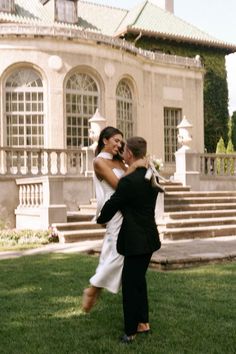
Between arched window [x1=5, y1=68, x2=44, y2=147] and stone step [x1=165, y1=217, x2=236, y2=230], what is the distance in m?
8.40

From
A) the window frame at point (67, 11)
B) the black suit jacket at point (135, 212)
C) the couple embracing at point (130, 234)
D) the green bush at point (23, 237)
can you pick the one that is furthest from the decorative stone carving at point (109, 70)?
the black suit jacket at point (135, 212)

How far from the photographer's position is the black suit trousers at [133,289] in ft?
15.6

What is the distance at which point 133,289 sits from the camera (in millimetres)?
4805

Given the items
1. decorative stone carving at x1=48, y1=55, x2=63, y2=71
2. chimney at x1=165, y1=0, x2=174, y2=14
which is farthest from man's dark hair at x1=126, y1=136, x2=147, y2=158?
chimney at x1=165, y1=0, x2=174, y2=14

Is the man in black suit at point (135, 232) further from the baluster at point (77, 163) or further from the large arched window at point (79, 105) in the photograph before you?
the large arched window at point (79, 105)

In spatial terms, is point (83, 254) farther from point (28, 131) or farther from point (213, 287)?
point (28, 131)

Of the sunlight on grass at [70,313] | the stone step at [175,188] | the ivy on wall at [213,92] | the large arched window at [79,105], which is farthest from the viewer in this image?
the ivy on wall at [213,92]

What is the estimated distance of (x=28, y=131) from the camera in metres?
20.4

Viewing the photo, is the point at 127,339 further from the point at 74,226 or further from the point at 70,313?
the point at 74,226

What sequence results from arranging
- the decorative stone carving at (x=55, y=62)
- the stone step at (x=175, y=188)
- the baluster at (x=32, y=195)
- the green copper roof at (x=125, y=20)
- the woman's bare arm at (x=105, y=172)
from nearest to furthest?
the woman's bare arm at (x=105, y=172)
the baluster at (x=32, y=195)
the stone step at (x=175, y=188)
the decorative stone carving at (x=55, y=62)
the green copper roof at (x=125, y=20)

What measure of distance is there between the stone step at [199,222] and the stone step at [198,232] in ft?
0.84

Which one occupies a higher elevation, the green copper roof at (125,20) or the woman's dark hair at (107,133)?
the green copper roof at (125,20)

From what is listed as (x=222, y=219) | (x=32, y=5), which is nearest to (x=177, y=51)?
(x=32, y=5)

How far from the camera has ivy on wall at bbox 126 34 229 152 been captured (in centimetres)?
3020
